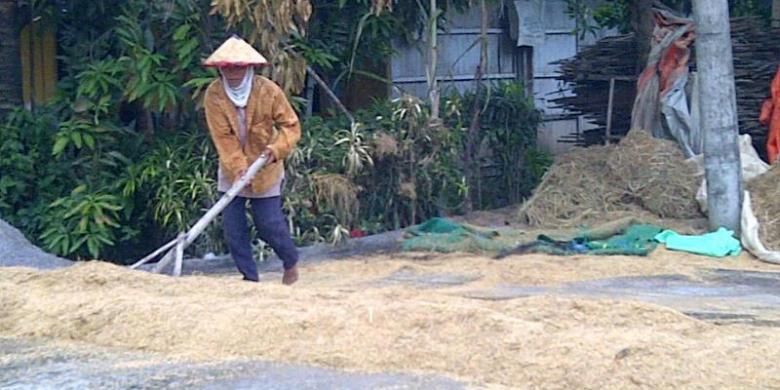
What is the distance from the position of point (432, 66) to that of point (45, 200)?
3528 millimetres

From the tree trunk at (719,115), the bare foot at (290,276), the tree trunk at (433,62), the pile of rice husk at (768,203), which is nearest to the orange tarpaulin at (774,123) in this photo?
the pile of rice husk at (768,203)

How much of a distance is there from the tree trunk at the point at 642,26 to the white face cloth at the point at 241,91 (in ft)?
20.9

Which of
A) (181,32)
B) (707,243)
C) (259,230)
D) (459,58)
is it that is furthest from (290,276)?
(459,58)

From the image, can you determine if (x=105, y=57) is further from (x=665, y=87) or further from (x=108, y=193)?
(x=665, y=87)

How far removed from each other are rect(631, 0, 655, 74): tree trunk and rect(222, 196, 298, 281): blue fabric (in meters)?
6.33

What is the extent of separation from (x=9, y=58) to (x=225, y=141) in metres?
4.04

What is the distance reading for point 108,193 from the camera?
10656 mm

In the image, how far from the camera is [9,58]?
446 inches

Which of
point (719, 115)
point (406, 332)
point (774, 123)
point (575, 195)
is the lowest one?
point (406, 332)

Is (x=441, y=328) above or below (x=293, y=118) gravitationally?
below

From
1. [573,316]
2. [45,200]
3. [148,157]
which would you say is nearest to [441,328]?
[573,316]

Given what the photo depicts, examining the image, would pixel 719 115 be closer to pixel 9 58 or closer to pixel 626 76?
pixel 626 76

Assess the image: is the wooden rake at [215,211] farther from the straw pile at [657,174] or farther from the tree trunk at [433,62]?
the straw pile at [657,174]

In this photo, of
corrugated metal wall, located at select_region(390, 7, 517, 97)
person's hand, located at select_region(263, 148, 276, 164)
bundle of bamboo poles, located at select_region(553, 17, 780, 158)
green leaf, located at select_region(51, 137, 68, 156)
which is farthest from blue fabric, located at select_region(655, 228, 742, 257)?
green leaf, located at select_region(51, 137, 68, 156)
